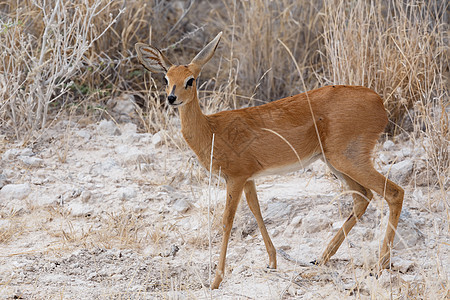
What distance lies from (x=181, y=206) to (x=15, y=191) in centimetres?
151

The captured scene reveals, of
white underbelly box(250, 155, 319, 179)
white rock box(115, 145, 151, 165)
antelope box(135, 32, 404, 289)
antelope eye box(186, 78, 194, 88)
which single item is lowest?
white rock box(115, 145, 151, 165)

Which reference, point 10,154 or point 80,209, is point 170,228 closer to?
point 80,209

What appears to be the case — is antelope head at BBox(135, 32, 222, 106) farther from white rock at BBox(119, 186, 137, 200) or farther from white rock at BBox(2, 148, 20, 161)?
white rock at BBox(2, 148, 20, 161)

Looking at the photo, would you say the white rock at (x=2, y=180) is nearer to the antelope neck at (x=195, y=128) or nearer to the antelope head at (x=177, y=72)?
the antelope head at (x=177, y=72)

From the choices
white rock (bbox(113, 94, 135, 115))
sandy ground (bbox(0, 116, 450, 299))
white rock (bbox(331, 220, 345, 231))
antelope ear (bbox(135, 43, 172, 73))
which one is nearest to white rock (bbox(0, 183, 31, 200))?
sandy ground (bbox(0, 116, 450, 299))

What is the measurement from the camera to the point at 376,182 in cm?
405

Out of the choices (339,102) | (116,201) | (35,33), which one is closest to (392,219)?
(339,102)

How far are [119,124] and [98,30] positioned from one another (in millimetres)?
1151

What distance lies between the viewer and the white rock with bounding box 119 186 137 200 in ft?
18.0

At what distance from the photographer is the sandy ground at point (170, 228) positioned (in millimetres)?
3961

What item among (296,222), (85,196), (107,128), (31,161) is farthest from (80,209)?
(296,222)

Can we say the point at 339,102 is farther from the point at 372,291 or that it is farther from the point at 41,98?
the point at 41,98

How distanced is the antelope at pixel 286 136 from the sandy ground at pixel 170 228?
21 cm

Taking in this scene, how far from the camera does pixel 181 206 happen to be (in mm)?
5344
